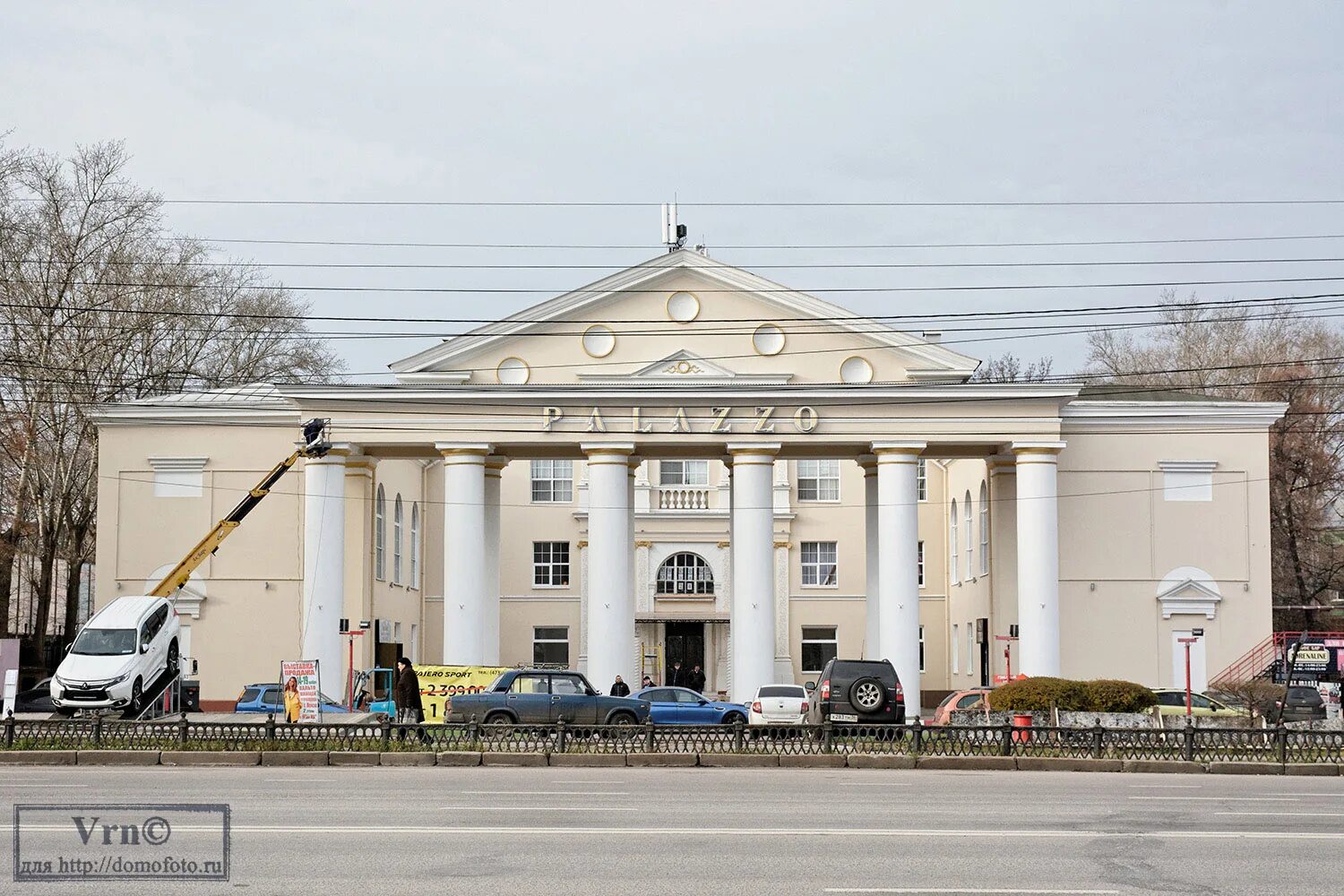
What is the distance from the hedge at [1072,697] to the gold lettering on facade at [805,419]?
11512 mm

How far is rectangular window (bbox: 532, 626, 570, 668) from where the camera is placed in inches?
2510

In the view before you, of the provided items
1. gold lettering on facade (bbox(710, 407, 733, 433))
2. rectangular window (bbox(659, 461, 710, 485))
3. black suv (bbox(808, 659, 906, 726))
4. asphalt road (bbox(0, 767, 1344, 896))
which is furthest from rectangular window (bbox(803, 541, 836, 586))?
asphalt road (bbox(0, 767, 1344, 896))

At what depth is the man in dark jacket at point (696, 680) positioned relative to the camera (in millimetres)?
60250

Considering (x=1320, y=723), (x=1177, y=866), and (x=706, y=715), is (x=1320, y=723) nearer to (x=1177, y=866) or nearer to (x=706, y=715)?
(x=706, y=715)

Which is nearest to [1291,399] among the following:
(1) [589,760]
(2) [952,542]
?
(2) [952,542]

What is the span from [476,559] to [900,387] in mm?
12618

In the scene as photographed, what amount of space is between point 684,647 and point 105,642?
29817 millimetres

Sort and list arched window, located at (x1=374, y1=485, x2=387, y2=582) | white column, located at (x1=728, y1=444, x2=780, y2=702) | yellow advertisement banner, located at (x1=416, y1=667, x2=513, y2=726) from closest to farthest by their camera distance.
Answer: yellow advertisement banner, located at (x1=416, y1=667, x2=513, y2=726) → white column, located at (x1=728, y1=444, x2=780, y2=702) → arched window, located at (x1=374, y1=485, x2=387, y2=582)

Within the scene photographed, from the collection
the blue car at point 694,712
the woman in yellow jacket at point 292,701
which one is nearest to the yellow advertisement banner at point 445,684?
the woman in yellow jacket at point 292,701

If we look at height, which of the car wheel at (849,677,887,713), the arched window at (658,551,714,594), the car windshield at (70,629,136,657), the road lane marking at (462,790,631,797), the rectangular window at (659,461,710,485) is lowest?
the road lane marking at (462,790,631,797)

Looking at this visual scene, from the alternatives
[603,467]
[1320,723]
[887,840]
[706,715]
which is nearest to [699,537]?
[603,467]

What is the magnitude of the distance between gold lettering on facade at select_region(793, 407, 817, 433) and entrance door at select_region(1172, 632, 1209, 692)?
40.7 feet

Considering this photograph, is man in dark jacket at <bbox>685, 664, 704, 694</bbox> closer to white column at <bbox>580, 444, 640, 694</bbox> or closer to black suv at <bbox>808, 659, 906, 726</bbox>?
white column at <bbox>580, 444, 640, 694</bbox>

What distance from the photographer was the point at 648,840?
1465 centimetres
